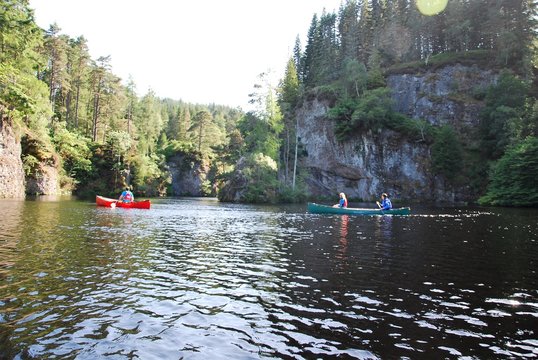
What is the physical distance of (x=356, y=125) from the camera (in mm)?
60969

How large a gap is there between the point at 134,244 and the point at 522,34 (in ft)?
224

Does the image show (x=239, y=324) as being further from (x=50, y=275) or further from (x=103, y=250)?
(x=103, y=250)

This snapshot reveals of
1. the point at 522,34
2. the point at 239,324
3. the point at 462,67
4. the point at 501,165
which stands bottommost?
the point at 239,324

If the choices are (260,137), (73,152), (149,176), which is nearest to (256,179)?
(260,137)

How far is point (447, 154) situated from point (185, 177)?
58530 millimetres

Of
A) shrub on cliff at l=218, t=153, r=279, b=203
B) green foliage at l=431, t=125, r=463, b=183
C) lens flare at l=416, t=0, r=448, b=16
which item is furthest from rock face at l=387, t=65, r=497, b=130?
shrub on cliff at l=218, t=153, r=279, b=203

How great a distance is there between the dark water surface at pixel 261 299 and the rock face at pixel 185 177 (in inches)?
2907

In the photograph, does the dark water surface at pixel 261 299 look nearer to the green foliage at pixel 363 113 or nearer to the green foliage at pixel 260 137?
the green foliage at pixel 260 137

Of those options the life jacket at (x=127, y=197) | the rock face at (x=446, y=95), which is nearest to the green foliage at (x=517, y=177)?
the rock face at (x=446, y=95)

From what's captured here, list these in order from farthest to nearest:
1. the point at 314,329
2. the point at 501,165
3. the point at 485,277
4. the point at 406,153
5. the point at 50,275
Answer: the point at 406,153, the point at 501,165, the point at 485,277, the point at 50,275, the point at 314,329

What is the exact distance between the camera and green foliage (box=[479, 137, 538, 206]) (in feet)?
135

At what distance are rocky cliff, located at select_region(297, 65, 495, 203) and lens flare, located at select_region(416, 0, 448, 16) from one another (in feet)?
52.8

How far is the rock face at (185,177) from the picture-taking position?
8906 centimetres

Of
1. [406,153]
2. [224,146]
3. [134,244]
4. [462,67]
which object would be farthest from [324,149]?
[134,244]
